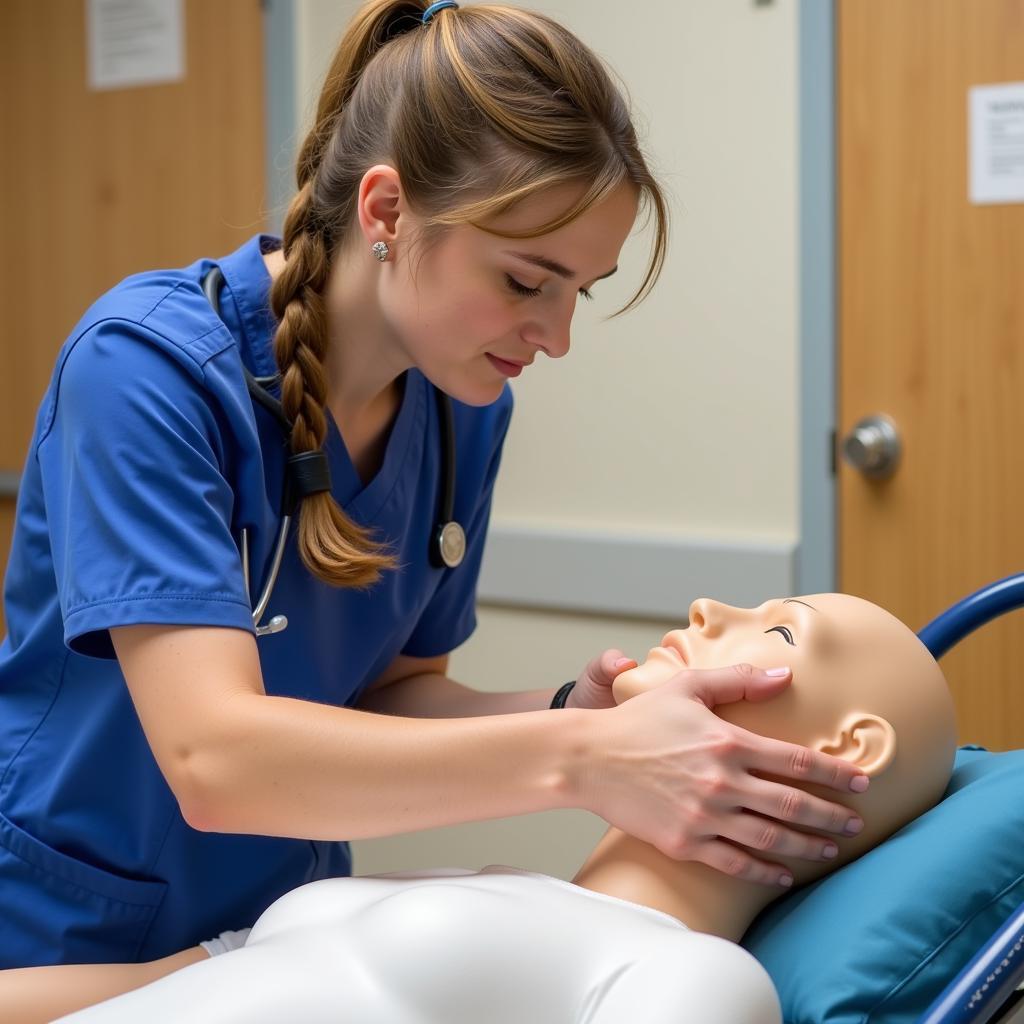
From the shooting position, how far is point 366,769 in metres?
1.01

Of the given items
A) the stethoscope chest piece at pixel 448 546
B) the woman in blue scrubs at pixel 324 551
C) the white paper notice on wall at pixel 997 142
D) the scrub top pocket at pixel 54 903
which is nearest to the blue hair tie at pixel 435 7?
the woman in blue scrubs at pixel 324 551

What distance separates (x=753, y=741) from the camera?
1.04 meters

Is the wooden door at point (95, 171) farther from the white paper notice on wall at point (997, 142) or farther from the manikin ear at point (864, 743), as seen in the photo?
the manikin ear at point (864, 743)

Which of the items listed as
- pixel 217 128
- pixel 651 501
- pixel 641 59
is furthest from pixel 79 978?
pixel 217 128

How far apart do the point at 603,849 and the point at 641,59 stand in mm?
1620

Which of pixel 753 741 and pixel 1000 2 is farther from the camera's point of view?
pixel 1000 2

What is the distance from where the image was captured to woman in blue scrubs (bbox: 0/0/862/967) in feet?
3.35

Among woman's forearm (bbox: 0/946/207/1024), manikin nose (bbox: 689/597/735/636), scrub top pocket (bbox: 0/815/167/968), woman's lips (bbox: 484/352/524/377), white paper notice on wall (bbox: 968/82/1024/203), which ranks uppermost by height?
white paper notice on wall (bbox: 968/82/1024/203)

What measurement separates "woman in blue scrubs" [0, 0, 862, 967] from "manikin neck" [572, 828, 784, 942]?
5 centimetres

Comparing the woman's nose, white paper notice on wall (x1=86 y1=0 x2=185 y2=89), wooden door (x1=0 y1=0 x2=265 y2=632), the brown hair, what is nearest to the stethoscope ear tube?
the brown hair

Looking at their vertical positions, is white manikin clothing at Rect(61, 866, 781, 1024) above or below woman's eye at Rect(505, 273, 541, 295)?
below

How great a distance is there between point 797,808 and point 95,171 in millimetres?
2454

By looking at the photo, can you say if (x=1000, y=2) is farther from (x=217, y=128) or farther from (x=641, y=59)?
(x=217, y=128)

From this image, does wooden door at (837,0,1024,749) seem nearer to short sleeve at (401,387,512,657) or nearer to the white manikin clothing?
short sleeve at (401,387,512,657)
